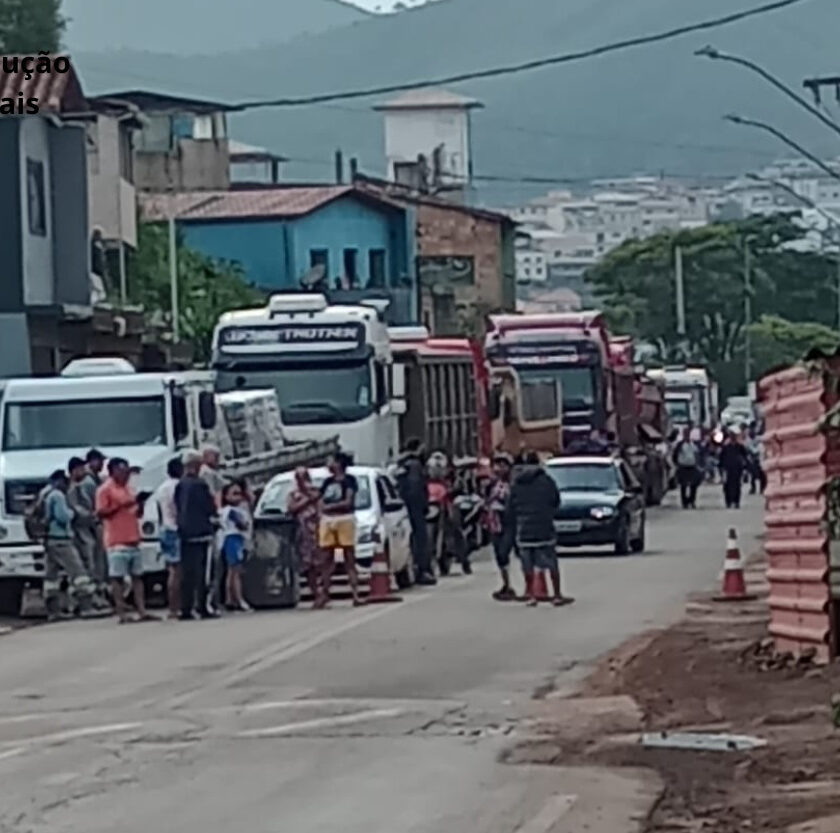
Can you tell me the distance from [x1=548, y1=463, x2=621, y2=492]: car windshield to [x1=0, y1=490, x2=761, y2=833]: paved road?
10.2 m

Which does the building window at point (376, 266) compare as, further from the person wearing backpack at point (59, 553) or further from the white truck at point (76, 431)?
the person wearing backpack at point (59, 553)

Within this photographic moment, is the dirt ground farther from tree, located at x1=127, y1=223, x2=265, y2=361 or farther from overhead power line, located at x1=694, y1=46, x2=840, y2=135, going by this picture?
tree, located at x1=127, y1=223, x2=265, y2=361

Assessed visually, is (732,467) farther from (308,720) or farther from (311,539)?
(308,720)

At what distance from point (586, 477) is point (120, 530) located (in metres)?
13.8

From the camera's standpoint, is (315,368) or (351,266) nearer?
(315,368)

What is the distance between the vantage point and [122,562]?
29094 mm

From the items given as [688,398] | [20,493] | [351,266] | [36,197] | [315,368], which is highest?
[36,197]

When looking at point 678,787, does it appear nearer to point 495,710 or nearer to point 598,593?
point 495,710

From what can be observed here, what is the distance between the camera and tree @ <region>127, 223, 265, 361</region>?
63.0m

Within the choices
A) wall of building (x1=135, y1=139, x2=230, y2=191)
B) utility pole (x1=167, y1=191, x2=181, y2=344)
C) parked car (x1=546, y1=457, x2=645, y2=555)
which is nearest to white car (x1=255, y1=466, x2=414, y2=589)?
parked car (x1=546, y1=457, x2=645, y2=555)

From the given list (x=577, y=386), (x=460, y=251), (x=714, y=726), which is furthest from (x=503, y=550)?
(x=460, y=251)

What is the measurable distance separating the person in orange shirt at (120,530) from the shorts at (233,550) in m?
0.97

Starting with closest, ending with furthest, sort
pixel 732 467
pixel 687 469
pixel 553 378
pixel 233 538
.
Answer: pixel 233 538 < pixel 553 378 < pixel 732 467 < pixel 687 469

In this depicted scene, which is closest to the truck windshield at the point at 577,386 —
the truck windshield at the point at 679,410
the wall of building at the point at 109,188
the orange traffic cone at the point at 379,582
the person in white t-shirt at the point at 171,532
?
the wall of building at the point at 109,188
